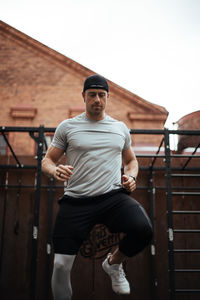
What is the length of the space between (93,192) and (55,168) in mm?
320

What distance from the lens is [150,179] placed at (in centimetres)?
516

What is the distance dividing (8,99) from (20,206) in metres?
5.01

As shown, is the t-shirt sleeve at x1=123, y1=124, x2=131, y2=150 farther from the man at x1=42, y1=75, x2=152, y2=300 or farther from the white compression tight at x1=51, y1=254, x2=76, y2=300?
the white compression tight at x1=51, y1=254, x2=76, y2=300

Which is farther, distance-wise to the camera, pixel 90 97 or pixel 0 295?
pixel 0 295

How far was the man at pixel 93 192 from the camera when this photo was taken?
2168 millimetres

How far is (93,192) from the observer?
2.29 m

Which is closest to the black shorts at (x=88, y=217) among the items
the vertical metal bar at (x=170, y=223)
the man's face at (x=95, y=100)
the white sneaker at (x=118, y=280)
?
the white sneaker at (x=118, y=280)

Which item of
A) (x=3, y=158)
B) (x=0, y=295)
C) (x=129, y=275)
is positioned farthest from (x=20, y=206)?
(x=129, y=275)

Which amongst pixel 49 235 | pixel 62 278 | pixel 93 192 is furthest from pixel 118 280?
pixel 49 235

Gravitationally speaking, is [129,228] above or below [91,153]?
below

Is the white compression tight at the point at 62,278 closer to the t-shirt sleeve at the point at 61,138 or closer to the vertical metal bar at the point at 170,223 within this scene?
the t-shirt sleeve at the point at 61,138

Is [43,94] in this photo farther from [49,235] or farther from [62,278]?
[62,278]

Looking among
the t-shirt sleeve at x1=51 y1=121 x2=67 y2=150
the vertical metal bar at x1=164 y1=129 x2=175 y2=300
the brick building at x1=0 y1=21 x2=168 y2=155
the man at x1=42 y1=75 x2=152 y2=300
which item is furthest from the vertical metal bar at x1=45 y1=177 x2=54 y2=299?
the brick building at x1=0 y1=21 x2=168 y2=155

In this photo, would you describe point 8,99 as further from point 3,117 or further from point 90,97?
point 90,97
